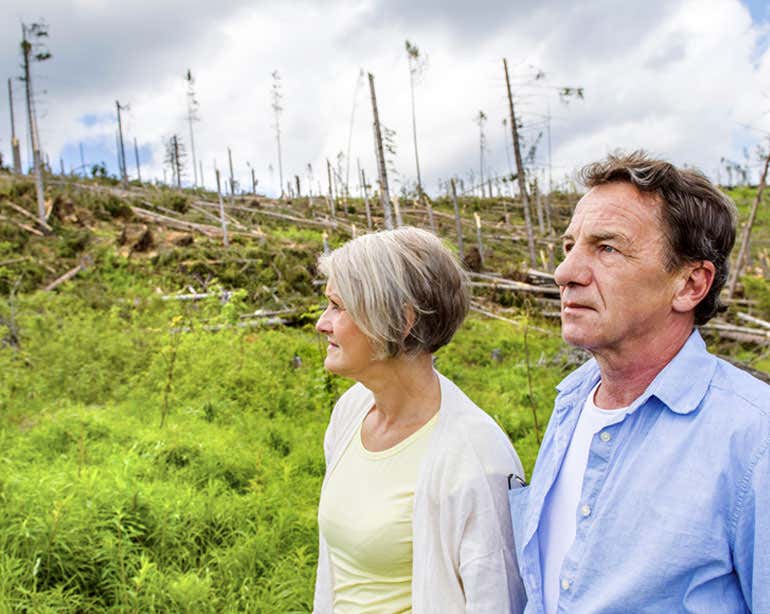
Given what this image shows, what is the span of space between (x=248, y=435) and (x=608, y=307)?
18.0 feet

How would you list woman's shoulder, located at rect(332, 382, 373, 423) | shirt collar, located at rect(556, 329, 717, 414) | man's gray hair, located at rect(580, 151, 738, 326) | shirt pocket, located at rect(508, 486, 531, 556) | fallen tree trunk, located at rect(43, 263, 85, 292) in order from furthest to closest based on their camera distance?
fallen tree trunk, located at rect(43, 263, 85, 292) < woman's shoulder, located at rect(332, 382, 373, 423) < shirt pocket, located at rect(508, 486, 531, 556) < man's gray hair, located at rect(580, 151, 738, 326) < shirt collar, located at rect(556, 329, 717, 414)

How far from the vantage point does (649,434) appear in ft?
4.47

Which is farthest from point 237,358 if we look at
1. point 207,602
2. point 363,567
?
point 363,567

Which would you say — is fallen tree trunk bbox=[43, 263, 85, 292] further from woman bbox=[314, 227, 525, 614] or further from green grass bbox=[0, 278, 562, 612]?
woman bbox=[314, 227, 525, 614]

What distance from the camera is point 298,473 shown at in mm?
5535

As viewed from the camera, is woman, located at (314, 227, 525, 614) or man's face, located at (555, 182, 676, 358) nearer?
man's face, located at (555, 182, 676, 358)

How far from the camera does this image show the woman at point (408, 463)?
1710mm

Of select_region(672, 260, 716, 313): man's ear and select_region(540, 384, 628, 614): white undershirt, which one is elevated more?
select_region(672, 260, 716, 313): man's ear

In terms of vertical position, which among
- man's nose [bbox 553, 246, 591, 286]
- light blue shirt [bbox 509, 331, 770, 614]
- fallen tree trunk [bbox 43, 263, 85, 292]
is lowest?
light blue shirt [bbox 509, 331, 770, 614]

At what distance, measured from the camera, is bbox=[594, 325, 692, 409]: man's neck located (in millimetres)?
1485

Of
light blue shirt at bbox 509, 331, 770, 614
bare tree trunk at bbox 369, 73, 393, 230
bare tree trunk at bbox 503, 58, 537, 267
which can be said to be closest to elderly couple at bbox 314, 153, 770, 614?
light blue shirt at bbox 509, 331, 770, 614

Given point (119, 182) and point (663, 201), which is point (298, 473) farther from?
point (119, 182)

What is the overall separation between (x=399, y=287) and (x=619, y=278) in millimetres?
676

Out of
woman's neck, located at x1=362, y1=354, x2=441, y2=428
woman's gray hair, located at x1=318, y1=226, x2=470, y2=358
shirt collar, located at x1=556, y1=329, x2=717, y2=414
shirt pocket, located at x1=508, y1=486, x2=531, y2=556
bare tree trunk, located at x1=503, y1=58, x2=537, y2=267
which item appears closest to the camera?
shirt collar, located at x1=556, y1=329, x2=717, y2=414
